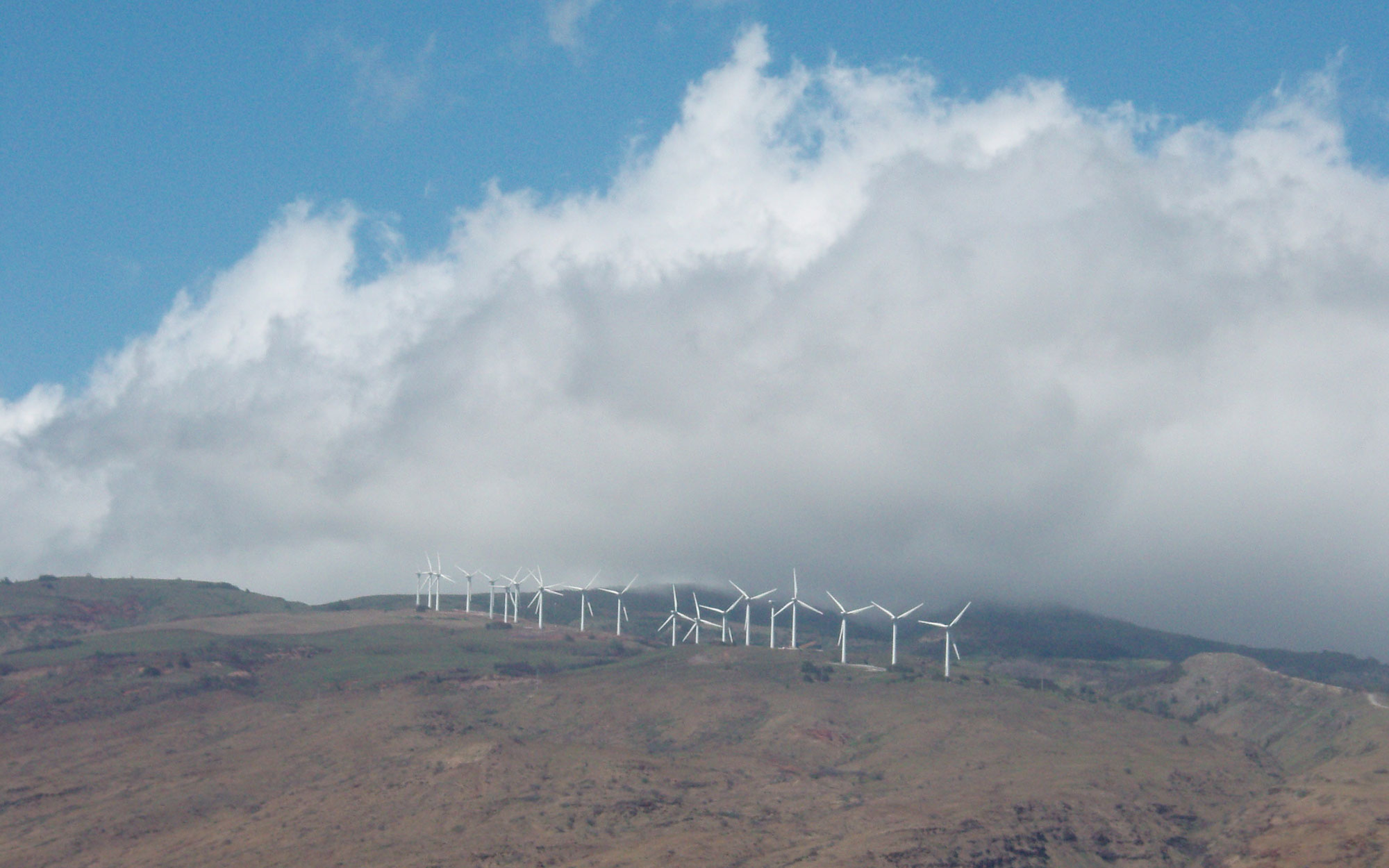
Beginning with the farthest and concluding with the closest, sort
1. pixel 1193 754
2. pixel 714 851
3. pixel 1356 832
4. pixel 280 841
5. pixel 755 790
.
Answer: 1. pixel 1193 754
2. pixel 755 790
3. pixel 280 841
4. pixel 714 851
5. pixel 1356 832

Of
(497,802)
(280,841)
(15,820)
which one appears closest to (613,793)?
(497,802)

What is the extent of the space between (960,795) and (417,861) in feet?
205

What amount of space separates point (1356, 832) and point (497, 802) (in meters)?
89.5

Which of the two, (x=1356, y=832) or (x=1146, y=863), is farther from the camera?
(x=1146, y=863)

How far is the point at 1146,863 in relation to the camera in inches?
5433

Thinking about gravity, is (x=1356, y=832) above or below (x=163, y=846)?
above

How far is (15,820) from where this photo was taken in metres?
165

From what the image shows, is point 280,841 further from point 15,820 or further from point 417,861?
point 15,820

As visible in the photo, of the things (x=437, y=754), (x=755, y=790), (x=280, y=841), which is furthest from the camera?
(x=437, y=754)

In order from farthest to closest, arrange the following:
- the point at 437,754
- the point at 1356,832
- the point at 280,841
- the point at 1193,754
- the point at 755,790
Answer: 1. the point at 1193,754
2. the point at 437,754
3. the point at 755,790
4. the point at 280,841
5. the point at 1356,832

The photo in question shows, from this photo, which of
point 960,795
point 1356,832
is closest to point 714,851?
point 960,795

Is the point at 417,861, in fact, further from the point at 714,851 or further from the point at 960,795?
the point at 960,795

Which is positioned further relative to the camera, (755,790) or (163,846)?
(755,790)

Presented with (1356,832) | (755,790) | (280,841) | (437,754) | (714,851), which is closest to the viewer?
(1356,832)
